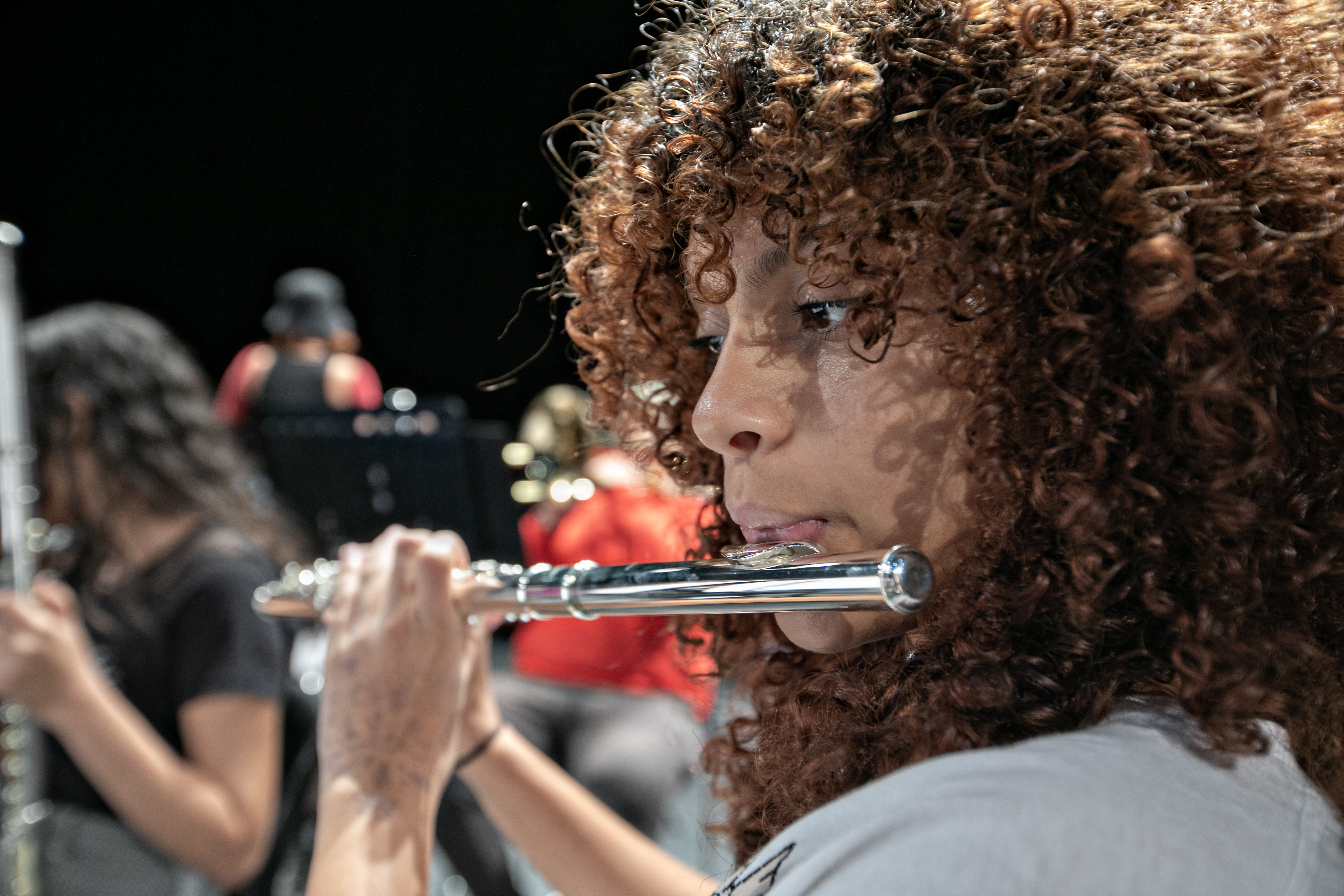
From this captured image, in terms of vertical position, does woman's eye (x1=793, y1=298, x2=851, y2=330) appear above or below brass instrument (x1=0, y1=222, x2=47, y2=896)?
above

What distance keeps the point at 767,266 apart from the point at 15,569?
5.42 feet

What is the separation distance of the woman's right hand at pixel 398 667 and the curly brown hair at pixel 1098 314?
1.49ft

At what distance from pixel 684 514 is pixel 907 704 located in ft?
1.75

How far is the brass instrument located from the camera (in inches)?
68.8

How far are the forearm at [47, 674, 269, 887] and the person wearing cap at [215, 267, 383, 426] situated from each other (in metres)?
2.53

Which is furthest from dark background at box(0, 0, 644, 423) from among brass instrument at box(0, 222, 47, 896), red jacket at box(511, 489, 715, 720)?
brass instrument at box(0, 222, 47, 896)

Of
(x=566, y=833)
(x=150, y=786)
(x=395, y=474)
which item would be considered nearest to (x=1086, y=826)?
(x=566, y=833)

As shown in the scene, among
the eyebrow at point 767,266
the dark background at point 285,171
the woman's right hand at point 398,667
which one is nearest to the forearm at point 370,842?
the woman's right hand at point 398,667

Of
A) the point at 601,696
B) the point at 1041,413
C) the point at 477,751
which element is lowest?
the point at 601,696

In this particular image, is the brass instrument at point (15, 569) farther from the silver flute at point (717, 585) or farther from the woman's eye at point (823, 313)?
the woman's eye at point (823, 313)

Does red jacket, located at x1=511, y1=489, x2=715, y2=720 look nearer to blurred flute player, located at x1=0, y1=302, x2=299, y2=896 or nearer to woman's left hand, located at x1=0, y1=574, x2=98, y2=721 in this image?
blurred flute player, located at x1=0, y1=302, x2=299, y2=896

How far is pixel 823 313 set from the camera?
0.80 metres

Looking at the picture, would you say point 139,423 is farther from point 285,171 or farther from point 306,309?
point 285,171

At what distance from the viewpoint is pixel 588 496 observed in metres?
3.20
